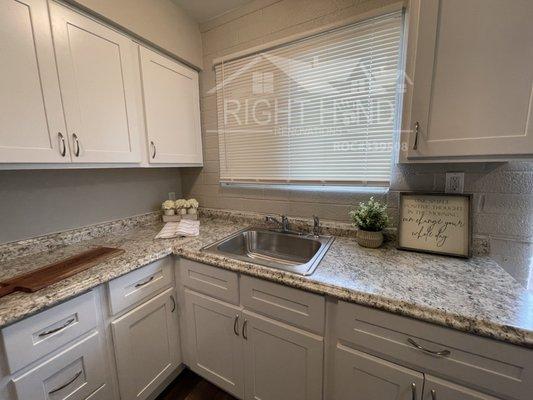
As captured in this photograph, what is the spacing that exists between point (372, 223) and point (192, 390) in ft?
4.96

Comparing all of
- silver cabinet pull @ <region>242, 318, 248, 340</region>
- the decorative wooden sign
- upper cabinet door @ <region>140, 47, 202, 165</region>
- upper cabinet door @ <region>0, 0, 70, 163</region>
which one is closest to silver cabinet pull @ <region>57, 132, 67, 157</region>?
upper cabinet door @ <region>0, 0, 70, 163</region>

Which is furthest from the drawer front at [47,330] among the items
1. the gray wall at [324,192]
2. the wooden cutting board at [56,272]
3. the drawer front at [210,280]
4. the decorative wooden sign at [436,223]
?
the decorative wooden sign at [436,223]

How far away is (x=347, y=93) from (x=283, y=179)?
2.23 feet

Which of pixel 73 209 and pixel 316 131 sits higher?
pixel 316 131

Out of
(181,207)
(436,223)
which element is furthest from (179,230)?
(436,223)

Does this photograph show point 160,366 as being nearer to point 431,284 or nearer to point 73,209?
point 73,209

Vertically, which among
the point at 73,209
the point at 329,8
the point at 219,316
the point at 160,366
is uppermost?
the point at 329,8

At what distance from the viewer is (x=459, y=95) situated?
86 cm

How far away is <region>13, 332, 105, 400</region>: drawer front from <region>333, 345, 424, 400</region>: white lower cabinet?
1057mm

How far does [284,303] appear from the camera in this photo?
996 mm

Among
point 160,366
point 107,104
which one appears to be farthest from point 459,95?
point 160,366

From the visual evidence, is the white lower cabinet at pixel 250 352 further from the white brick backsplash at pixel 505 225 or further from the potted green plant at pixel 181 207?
the white brick backsplash at pixel 505 225

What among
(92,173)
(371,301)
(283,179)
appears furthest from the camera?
(283,179)

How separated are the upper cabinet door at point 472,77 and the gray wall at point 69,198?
1.83m
